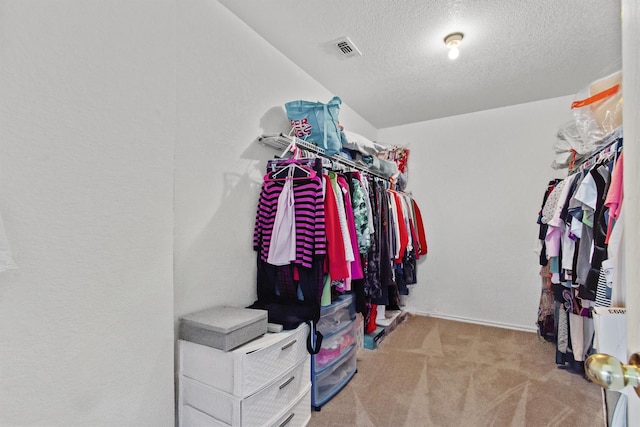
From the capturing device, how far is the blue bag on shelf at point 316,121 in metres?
2.13

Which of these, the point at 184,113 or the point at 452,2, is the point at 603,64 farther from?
the point at 184,113

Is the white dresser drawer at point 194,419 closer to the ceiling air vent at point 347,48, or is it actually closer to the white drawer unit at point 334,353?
the white drawer unit at point 334,353

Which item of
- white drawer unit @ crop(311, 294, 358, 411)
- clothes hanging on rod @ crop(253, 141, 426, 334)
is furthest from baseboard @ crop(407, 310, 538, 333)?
white drawer unit @ crop(311, 294, 358, 411)

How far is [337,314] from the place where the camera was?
221 cm

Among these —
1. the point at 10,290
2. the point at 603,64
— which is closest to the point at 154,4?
the point at 10,290

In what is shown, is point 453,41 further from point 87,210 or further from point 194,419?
point 194,419

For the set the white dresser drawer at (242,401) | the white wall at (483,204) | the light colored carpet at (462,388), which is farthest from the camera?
the white wall at (483,204)

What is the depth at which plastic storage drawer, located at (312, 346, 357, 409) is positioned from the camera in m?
1.91

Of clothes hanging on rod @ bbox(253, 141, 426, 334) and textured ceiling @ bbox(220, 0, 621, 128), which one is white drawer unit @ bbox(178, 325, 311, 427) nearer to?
clothes hanging on rod @ bbox(253, 141, 426, 334)

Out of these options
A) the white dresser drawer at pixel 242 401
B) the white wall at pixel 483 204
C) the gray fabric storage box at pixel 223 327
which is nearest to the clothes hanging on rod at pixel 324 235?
the gray fabric storage box at pixel 223 327

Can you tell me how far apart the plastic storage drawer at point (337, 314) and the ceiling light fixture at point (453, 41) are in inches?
73.0

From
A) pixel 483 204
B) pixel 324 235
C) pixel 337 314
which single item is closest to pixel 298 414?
pixel 337 314

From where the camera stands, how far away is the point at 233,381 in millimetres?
1308

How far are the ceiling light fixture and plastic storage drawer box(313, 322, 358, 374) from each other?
205 centimetres
